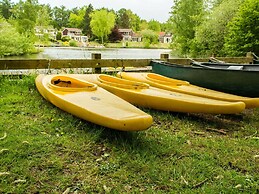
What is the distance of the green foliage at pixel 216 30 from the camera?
17.1 meters

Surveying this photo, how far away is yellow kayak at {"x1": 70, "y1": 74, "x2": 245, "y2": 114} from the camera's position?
2.94 meters

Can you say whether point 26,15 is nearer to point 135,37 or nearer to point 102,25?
point 102,25

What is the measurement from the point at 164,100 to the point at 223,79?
49.2 inches

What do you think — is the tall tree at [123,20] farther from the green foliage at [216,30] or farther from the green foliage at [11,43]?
the green foliage at [216,30]

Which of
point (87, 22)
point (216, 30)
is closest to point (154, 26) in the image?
point (87, 22)

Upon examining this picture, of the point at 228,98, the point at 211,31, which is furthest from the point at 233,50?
the point at 228,98

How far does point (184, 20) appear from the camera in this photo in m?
25.7

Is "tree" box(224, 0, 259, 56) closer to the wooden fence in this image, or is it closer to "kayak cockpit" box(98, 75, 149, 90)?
the wooden fence

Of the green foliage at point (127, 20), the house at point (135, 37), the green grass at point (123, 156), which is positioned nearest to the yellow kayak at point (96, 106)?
the green grass at point (123, 156)

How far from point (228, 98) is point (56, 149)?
227 cm

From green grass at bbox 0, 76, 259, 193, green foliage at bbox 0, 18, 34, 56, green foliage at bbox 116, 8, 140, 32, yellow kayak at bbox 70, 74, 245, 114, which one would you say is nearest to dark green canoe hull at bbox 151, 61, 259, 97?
green grass at bbox 0, 76, 259, 193

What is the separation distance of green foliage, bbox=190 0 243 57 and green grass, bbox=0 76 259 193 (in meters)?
14.9

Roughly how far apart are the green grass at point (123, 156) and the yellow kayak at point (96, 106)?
0.19 meters

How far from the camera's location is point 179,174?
1.89 m
